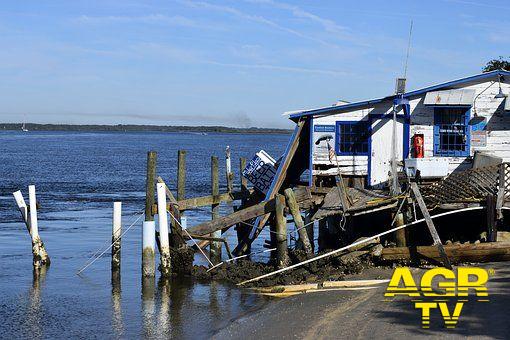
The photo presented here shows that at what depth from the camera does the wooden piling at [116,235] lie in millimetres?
22188

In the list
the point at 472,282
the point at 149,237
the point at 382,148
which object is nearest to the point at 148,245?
the point at 149,237

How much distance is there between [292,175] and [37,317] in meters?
10.0

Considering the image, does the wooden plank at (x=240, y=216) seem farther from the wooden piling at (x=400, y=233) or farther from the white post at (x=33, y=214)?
the white post at (x=33, y=214)

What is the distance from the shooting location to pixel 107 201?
1710 inches

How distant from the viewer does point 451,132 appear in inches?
939

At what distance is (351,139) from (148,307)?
8.80 m

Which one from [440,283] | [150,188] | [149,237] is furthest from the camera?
[150,188]

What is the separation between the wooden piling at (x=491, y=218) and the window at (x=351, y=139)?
5770 mm

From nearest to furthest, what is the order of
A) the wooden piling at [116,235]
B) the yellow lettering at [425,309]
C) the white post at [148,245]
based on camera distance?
the yellow lettering at [425,309] < the white post at [148,245] < the wooden piling at [116,235]

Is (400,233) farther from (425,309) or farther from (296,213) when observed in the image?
(425,309)

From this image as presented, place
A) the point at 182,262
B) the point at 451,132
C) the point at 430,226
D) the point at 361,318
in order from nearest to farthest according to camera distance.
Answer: the point at 361,318, the point at 430,226, the point at 182,262, the point at 451,132

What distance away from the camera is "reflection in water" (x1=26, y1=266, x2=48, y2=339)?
16.8 m

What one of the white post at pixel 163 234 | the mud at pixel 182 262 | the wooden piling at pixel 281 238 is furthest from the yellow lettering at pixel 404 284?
the white post at pixel 163 234

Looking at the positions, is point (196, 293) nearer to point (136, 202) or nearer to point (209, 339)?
point (209, 339)
